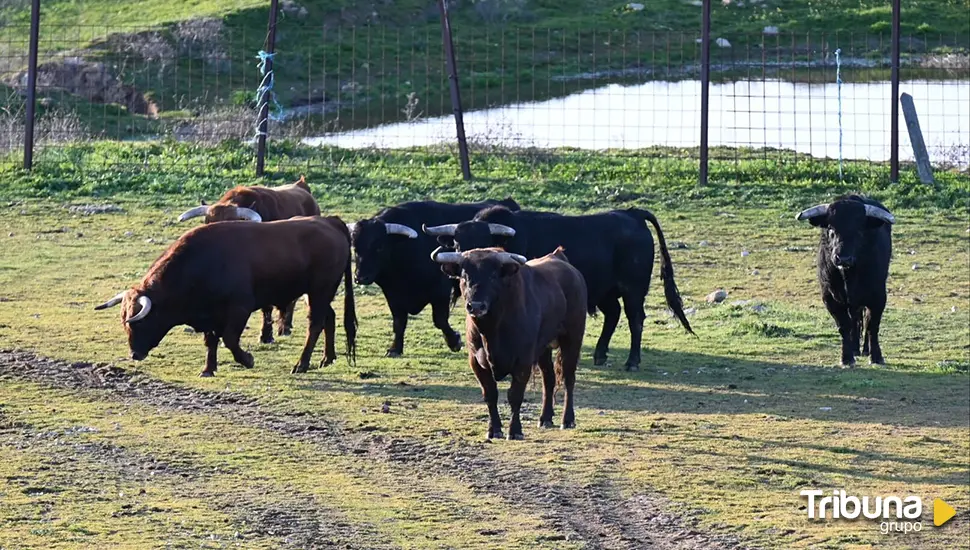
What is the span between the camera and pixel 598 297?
525 inches

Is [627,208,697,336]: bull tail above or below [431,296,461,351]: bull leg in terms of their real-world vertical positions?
above

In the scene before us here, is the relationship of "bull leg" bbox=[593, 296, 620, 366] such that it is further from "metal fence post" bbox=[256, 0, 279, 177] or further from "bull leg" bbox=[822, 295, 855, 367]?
"metal fence post" bbox=[256, 0, 279, 177]

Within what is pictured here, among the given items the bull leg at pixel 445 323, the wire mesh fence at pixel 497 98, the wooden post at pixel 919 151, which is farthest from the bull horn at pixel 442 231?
the wooden post at pixel 919 151

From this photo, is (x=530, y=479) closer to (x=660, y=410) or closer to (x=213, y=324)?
(x=660, y=410)

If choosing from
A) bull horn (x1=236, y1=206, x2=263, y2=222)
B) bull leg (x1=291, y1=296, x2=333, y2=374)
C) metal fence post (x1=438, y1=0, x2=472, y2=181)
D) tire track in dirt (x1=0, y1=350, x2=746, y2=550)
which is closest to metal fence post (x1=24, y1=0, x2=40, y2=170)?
metal fence post (x1=438, y1=0, x2=472, y2=181)

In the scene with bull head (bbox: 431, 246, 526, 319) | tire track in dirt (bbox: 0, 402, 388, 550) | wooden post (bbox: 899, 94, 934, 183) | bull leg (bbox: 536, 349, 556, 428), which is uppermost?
wooden post (bbox: 899, 94, 934, 183)

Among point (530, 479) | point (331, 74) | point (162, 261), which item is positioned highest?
point (331, 74)

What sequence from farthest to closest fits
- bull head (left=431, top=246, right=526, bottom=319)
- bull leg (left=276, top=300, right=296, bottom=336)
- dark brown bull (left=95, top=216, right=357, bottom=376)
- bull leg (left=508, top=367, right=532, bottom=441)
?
bull leg (left=276, top=300, right=296, bottom=336) < dark brown bull (left=95, top=216, right=357, bottom=376) < bull leg (left=508, top=367, right=532, bottom=441) < bull head (left=431, top=246, right=526, bottom=319)

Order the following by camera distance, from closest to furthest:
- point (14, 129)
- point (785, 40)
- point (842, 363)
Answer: point (842, 363) → point (14, 129) → point (785, 40)

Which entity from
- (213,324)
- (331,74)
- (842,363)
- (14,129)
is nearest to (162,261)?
(213,324)

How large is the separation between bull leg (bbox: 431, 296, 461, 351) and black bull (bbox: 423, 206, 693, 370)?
92 centimetres

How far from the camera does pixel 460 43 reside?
34.3 metres

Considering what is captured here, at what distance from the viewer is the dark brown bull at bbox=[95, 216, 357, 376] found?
39.6 feet

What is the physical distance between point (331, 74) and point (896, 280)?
18.5 metres
